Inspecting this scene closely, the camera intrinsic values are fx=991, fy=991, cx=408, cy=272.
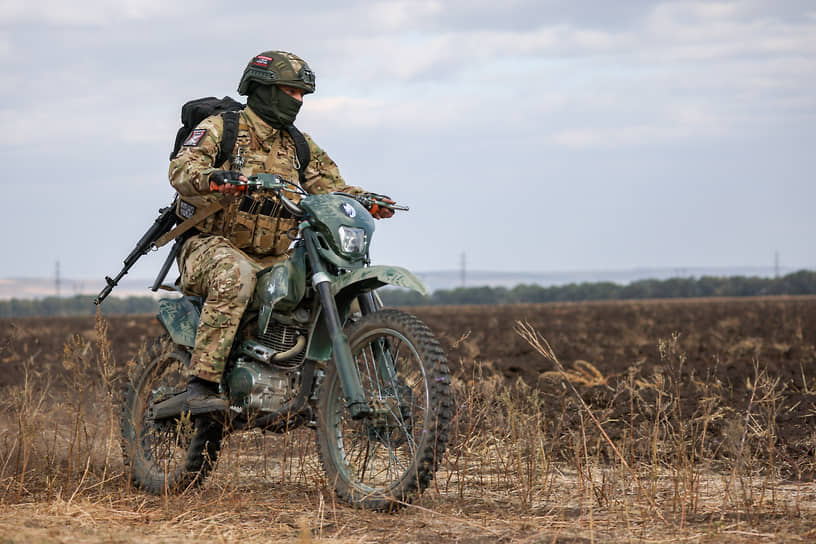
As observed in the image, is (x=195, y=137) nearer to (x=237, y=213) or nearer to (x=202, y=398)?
(x=237, y=213)

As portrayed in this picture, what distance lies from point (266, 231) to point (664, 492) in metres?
2.84

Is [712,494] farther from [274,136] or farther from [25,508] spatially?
[25,508]

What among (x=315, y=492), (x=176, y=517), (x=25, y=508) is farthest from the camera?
(x=315, y=492)

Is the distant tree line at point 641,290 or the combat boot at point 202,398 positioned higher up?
the distant tree line at point 641,290

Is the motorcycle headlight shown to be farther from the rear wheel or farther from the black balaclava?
the rear wheel

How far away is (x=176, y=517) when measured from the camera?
16.8 feet

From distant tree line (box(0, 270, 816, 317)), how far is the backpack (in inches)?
3611

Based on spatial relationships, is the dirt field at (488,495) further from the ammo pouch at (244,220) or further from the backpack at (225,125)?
the backpack at (225,125)

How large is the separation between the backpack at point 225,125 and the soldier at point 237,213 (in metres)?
0.03

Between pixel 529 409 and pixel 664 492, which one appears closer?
pixel 664 492

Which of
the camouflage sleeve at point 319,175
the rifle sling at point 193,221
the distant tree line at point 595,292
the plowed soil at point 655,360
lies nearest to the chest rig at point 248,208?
the rifle sling at point 193,221

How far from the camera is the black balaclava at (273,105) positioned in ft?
20.2

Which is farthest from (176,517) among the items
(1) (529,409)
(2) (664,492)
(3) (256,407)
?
(1) (529,409)

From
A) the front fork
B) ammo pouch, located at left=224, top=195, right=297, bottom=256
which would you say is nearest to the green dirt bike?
the front fork
